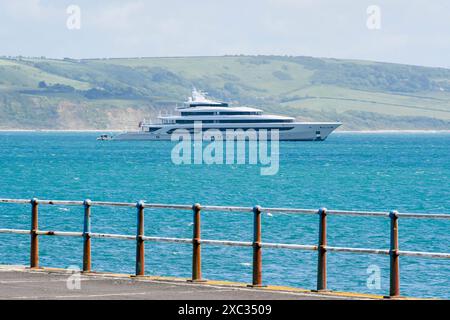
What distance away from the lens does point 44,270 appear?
17594mm

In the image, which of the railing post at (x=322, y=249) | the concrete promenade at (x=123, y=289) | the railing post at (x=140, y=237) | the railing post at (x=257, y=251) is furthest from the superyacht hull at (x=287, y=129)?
the railing post at (x=322, y=249)

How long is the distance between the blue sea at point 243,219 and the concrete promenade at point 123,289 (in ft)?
43.2

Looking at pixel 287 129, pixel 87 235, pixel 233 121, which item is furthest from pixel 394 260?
pixel 287 129

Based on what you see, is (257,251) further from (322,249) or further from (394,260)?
(394,260)

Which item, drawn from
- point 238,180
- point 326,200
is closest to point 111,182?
point 238,180

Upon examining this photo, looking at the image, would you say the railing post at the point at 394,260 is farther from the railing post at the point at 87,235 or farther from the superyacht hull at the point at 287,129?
the superyacht hull at the point at 287,129

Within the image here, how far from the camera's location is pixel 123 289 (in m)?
15.4

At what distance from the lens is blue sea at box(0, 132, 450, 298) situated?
3241 cm

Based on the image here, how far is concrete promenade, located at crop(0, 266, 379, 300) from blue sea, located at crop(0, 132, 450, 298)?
13164mm

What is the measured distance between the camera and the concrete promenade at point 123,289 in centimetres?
1459

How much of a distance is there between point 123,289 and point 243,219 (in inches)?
1376

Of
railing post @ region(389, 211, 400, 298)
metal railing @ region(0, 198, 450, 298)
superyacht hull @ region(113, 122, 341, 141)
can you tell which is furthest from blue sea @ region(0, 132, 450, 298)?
superyacht hull @ region(113, 122, 341, 141)

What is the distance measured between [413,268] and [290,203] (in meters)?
32.1

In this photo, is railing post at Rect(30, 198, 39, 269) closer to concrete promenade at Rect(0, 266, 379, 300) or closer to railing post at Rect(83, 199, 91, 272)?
concrete promenade at Rect(0, 266, 379, 300)
